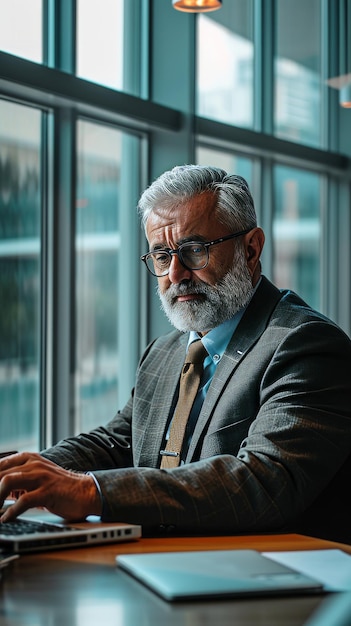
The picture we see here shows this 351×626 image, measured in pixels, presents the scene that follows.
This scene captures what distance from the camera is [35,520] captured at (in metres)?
1.76

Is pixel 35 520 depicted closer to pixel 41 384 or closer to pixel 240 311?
pixel 240 311

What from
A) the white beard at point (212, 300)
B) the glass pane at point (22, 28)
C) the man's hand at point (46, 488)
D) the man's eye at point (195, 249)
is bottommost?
the man's hand at point (46, 488)

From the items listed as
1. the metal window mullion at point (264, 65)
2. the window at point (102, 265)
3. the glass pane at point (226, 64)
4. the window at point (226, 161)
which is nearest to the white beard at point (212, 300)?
the window at point (102, 265)

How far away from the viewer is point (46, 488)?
5.51 feet

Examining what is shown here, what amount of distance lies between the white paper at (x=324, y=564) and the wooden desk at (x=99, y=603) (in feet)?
0.22

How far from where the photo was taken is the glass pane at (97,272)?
4816 millimetres

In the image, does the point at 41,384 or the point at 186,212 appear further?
the point at 41,384

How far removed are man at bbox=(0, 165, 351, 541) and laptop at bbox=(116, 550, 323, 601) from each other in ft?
0.87

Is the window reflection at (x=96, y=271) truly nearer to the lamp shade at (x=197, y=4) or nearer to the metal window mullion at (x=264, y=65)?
the lamp shade at (x=197, y=4)

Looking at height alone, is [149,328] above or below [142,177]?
below

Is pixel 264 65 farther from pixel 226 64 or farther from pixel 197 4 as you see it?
pixel 197 4

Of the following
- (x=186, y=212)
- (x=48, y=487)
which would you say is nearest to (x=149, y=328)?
(x=186, y=212)

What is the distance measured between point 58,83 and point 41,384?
1.50 metres

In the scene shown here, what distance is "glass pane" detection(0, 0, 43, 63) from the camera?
425cm
